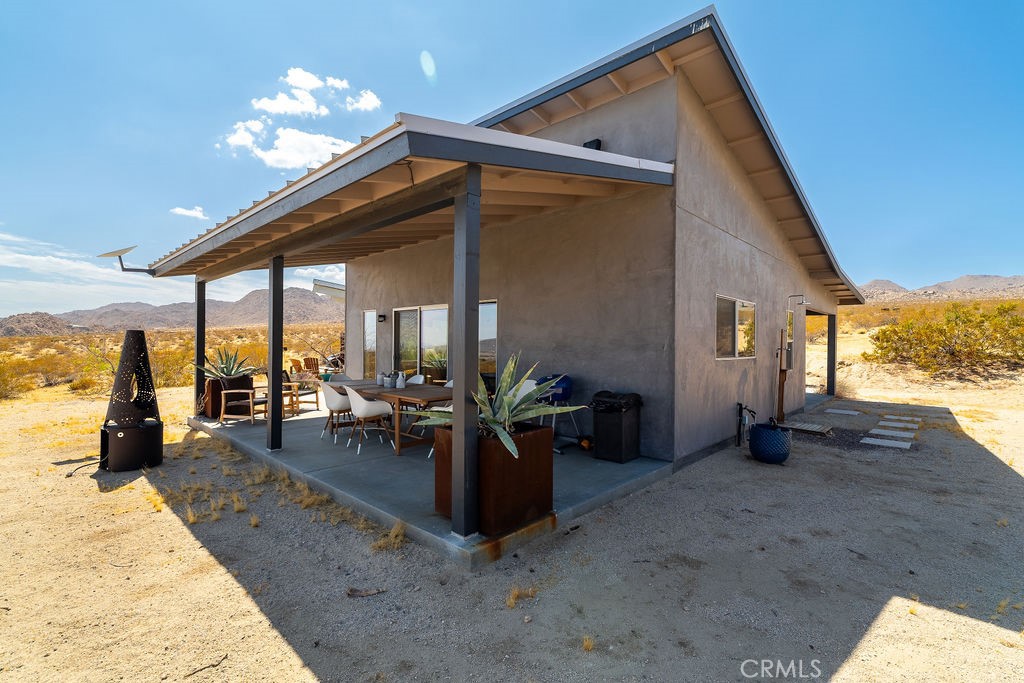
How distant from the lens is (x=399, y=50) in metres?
9.08

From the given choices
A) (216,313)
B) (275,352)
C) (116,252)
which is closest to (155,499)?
(275,352)

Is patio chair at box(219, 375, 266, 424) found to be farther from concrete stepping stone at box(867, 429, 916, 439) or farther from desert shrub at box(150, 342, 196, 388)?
concrete stepping stone at box(867, 429, 916, 439)

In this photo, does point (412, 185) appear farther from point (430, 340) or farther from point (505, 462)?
point (430, 340)

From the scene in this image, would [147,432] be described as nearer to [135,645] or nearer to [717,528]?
→ [135,645]

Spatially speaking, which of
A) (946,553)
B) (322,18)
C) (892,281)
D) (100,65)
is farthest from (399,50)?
(892,281)

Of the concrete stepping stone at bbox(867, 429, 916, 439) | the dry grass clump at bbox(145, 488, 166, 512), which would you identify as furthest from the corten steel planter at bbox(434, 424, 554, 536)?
the concrete stepping stone at bbox(867, 429, 916, 439)

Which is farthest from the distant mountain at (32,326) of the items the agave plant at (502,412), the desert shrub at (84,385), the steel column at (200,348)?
the agave plant at (502,412)

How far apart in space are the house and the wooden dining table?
0.81 metres

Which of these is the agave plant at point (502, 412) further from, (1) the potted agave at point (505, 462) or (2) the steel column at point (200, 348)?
(2) the steel column at point (200, 348)

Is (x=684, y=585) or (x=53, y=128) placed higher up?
(x=53, y=128)

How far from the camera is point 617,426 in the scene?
201 inches

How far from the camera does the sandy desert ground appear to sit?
2.18 metres

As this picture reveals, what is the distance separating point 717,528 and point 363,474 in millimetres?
3323

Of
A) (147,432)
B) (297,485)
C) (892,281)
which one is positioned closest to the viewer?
(297,485)
